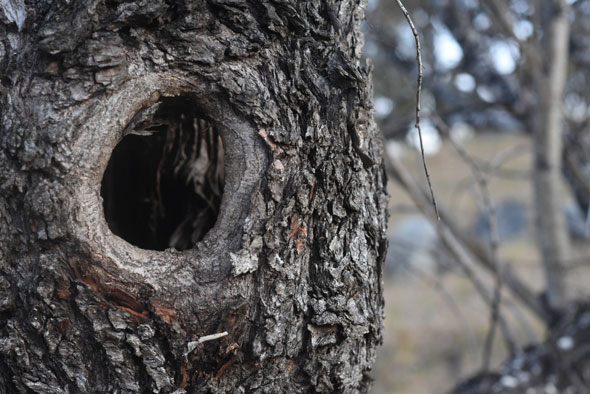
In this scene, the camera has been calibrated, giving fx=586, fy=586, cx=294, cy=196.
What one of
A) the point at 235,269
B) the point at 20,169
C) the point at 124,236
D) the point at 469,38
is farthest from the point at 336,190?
the point at 469,38

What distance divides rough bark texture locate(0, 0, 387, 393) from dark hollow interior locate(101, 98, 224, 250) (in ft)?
1.99

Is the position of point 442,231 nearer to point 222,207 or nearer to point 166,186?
point 166,186

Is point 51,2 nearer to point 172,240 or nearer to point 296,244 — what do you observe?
point 296,244

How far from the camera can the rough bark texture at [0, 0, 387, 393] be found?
1257mm

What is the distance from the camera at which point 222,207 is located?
4.57ft

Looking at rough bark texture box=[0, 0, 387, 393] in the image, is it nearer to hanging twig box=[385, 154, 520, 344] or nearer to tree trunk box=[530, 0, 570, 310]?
hanging twig box=[385, 154, 520, 344]

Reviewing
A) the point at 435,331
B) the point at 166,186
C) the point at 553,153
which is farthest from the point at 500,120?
the point at 166,186

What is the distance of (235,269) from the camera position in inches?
51.5

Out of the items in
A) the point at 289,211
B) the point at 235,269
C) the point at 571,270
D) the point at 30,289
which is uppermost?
the point at 571,270

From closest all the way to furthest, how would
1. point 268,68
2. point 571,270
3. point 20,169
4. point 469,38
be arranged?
point 20,169 → point 268,68 → point 571,270 → point 469,38

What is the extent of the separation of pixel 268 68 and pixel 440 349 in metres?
7.17

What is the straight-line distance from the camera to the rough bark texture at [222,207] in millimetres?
1257

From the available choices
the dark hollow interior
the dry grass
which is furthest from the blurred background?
the dark hollow interior

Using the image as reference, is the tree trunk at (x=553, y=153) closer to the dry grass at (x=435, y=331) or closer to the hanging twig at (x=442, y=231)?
the hanging twig at (x=442, y=231)
